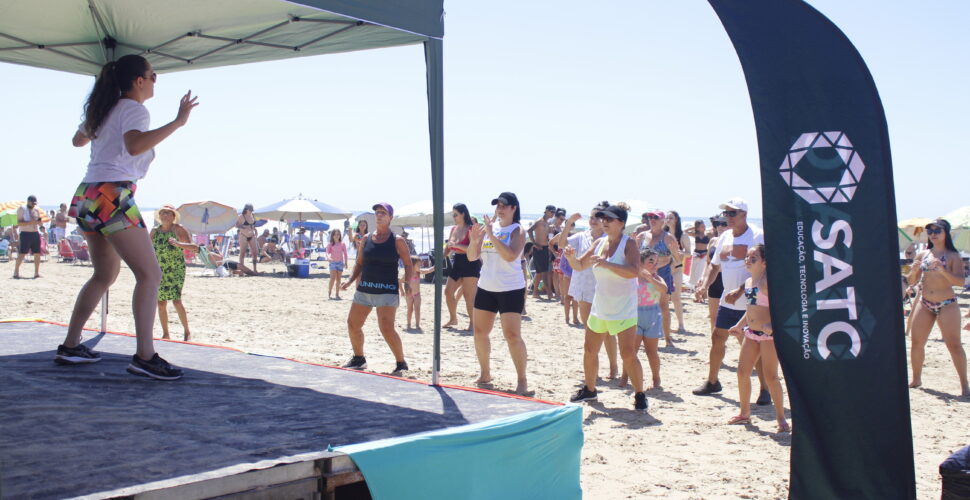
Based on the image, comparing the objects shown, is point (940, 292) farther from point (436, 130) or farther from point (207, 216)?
point (207, 216)

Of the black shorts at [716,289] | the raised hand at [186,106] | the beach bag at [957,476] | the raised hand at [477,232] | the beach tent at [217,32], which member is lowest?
the beach bag at [957,476]

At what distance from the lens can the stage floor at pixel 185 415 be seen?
2.70 m

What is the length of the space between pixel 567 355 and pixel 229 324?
5008mm

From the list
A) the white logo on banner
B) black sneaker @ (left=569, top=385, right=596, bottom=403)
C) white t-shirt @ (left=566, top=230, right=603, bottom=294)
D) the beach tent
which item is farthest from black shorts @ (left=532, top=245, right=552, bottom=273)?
the white logo on banner

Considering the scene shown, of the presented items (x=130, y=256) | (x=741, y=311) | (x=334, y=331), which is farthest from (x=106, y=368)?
(x=334, y=331)

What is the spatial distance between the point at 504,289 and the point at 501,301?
12 cm

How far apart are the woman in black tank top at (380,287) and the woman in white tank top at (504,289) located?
0.80 meters

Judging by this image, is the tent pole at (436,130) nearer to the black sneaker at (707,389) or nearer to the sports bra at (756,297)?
the sports bra at (756,297)

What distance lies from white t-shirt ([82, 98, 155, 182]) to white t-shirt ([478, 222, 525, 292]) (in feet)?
10.2

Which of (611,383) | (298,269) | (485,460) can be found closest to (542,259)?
(298,269)

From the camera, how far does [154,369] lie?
4.09 m

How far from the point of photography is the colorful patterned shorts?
3689mm

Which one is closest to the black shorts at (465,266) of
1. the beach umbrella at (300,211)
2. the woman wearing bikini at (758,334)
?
the woman wearing bikini at (758,334)

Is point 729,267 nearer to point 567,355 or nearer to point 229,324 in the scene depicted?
point 567,355
